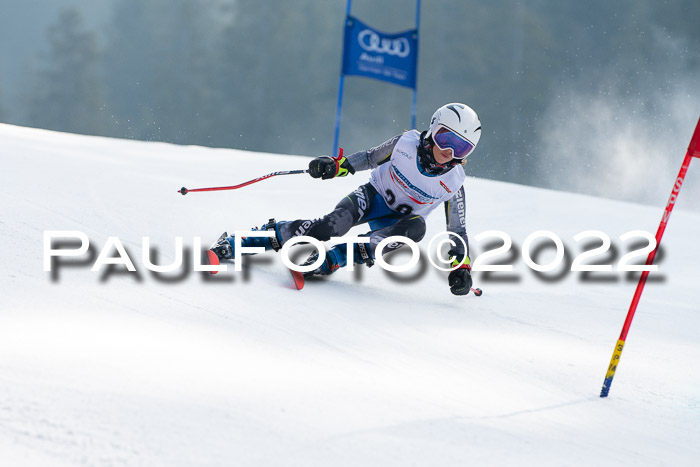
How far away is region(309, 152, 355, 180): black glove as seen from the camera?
396cm

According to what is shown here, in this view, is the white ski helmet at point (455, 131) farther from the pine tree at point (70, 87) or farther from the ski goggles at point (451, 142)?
the pine tree at point (70, 87)

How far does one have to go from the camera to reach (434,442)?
191 cm

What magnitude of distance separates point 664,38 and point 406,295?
2965 centimetres

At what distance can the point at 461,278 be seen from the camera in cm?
393

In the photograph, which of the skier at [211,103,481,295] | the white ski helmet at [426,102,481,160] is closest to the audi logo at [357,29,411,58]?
the skier at [211,103,481,295]

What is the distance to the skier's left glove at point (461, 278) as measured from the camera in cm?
393

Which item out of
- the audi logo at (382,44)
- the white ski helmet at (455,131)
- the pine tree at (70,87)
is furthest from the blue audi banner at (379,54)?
the pine tree at (70,87)

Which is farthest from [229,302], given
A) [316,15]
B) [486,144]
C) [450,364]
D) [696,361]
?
[316,15]

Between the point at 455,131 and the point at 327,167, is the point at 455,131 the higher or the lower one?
the higher one

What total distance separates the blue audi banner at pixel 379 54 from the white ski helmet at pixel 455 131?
673 cm

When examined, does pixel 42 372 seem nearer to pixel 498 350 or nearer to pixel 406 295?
pixel 498 350

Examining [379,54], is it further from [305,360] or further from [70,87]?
[70,87]

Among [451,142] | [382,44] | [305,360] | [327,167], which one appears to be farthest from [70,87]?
[305,360]

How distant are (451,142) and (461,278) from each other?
674 millimetres
